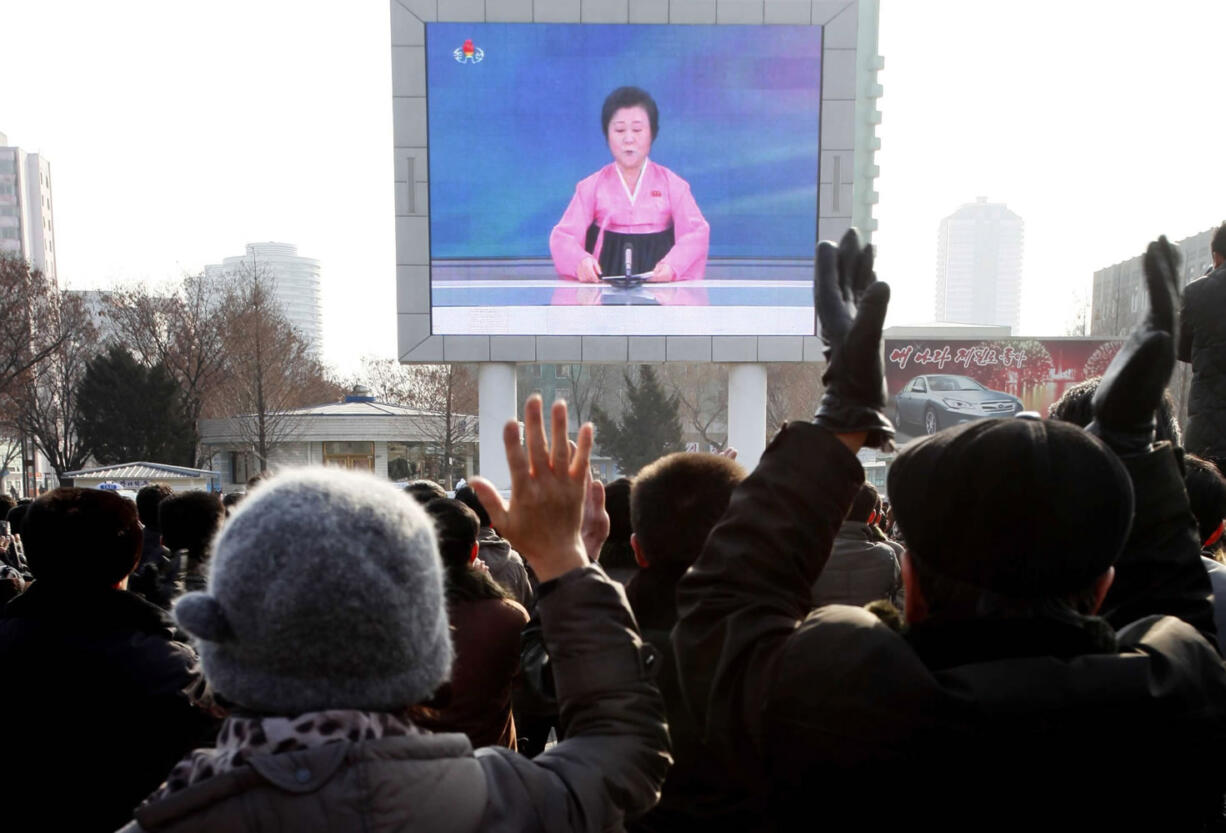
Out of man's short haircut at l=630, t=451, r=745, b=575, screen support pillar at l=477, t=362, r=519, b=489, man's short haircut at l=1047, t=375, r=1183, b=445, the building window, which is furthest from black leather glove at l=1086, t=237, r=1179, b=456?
the building window

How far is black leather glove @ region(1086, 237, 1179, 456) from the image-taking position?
147 cm

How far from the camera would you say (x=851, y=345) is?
1.32 metres

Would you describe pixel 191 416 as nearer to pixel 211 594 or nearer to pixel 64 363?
pixel 64 363

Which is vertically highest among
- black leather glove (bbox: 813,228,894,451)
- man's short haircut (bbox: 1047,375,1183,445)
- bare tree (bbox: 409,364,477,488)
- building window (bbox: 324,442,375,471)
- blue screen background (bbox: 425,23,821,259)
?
blue screen background (bbox: 425,23,821,259)

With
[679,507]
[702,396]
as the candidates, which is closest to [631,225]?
[679,507]

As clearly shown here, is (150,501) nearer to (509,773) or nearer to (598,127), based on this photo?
(509,773)

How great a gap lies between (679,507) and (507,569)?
2.21 m

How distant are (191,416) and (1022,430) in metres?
33.5

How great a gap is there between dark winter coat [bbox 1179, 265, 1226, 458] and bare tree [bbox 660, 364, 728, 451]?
34.8m

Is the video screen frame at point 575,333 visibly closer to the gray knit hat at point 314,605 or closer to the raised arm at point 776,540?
the raised arm at point 776,540

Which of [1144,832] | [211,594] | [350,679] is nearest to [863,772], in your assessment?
[1144,832]

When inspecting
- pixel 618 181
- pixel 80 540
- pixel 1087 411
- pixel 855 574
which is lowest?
pixel 855 574

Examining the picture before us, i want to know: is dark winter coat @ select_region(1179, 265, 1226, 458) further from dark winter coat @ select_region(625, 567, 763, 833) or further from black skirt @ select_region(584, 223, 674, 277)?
black skirt @ select_region(584, 223, 674, 277)

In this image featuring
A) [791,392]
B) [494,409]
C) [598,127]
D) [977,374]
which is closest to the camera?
[598,127]
